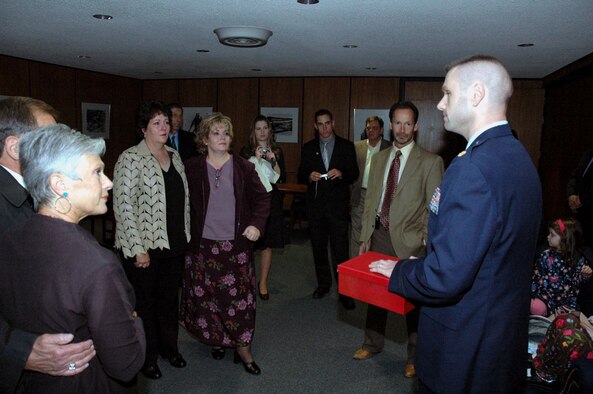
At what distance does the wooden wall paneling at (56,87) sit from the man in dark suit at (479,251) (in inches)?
305

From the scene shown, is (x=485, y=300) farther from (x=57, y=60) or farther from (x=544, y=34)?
(x=57, y=60)

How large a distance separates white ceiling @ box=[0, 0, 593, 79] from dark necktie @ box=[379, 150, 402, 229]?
148 centimetres

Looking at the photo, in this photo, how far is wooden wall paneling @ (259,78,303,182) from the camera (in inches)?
361

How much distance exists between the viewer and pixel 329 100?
29.6 ft

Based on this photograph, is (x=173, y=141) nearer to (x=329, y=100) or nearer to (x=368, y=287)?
(x=368, y=287)

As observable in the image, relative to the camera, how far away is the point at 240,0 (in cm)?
379

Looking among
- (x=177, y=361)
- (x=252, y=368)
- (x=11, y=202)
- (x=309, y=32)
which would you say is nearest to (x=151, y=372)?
(x=177, y=361)

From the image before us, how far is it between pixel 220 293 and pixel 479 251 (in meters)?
2.13

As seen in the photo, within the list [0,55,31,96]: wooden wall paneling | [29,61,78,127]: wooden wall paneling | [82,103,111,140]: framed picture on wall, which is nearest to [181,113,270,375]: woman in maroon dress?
[0,55,31,96]: wooden wall paneling

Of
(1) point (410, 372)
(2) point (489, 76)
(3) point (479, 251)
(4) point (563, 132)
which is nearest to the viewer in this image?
(3) point (479, 251)

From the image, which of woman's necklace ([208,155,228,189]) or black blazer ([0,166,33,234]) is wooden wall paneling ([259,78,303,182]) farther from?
black blazer ([0,166,33,234])

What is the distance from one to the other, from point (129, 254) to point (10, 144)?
122 centimetres

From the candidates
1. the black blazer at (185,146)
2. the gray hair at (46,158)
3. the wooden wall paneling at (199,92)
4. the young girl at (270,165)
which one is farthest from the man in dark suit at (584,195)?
the wooden wall paneling at (199,92)

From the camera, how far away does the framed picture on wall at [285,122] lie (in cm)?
924
